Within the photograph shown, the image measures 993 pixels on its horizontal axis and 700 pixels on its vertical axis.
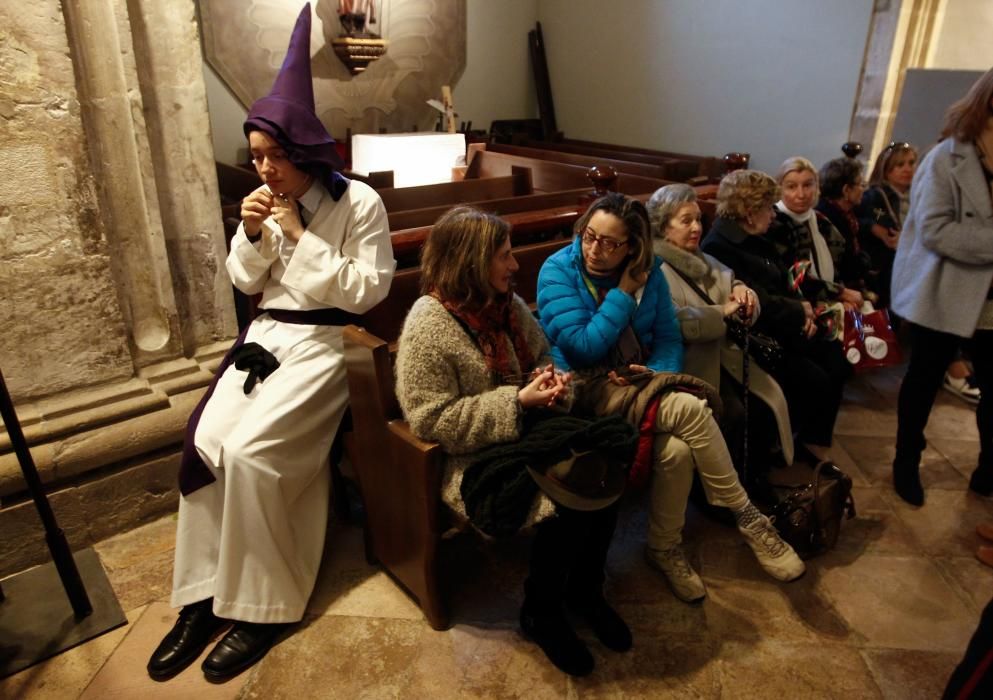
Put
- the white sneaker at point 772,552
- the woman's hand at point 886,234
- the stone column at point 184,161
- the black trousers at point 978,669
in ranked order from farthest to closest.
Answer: the woman's hand at point 886,234 < the stone column at point 184,161 < the white sneaker at point 772,552 < the black trousers at point 978,669

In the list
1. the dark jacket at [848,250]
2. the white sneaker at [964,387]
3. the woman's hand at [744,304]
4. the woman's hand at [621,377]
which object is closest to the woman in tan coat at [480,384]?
the woman's hand at [621,377]

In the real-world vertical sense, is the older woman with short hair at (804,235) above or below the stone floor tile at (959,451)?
above

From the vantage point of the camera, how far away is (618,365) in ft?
7.67

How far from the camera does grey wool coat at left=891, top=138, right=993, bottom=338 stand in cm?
237

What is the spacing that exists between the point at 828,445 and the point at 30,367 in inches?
123

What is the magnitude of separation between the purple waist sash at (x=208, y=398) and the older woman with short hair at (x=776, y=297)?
154cm

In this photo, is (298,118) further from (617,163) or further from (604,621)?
(617,163)

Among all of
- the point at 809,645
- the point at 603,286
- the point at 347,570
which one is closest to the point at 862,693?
the point at 809,645

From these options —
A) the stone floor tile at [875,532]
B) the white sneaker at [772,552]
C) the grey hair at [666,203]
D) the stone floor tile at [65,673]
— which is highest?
the grey hair at [666,203]

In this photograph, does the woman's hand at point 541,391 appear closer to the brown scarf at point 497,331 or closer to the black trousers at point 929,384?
the brown scarf at point 497,331

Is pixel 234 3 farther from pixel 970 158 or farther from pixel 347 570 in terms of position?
pixel 970 158

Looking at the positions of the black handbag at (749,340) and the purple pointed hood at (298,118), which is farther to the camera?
the black handbag at (749,340)

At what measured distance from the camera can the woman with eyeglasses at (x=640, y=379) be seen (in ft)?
6.97

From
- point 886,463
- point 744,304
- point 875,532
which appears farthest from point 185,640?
point 886,463
